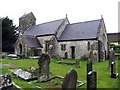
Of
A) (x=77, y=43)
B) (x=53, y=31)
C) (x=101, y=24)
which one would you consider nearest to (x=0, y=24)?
(x=53, y=31)

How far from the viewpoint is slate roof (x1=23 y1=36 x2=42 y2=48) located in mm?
36562

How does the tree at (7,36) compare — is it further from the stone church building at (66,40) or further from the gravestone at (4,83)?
the gravestone at (4,83)

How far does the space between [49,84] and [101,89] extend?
338cm

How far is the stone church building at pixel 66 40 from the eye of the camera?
104 feet

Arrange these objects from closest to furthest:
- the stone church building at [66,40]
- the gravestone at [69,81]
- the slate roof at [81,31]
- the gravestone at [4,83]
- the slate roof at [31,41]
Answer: the gravestone at [69,81] → the gravestone at [4,83] → the stone church building at [66,40] → the slate roof at [81,31] → the slate roof at [31,41]

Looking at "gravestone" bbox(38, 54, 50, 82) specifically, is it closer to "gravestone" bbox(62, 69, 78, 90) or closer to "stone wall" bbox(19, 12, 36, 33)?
"gravestone" bbox(62, 69, 78, 90)

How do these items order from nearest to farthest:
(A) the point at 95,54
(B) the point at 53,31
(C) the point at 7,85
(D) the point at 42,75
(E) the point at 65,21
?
(C) the point at 7,85
(D) the point at 42,75
(A) the point at 95,54
(B) the point at 53,31
(E) the point at 65,21

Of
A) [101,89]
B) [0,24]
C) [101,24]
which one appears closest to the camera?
[101,89]

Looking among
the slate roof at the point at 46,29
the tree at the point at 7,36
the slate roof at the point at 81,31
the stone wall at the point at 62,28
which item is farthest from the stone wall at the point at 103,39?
the tree at the point at 7,36

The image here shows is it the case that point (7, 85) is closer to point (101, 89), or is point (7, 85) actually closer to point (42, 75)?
point (42, 75)

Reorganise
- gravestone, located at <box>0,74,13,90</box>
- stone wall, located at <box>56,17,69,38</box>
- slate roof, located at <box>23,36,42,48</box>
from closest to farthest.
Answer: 1. gravestone, located at <box>0,74,13,90</box>
2. slate roof, located at <box>23,36,42,48</box>
3. stone wall, located at <box>56,17,69,38</box>

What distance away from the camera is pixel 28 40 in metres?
37.6

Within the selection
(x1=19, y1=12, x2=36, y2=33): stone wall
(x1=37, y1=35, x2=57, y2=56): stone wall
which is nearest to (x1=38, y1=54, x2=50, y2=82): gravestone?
(x1=37, y1=35, x2=57, y2=56): stone wall

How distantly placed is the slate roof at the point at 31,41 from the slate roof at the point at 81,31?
5145 millimetres
